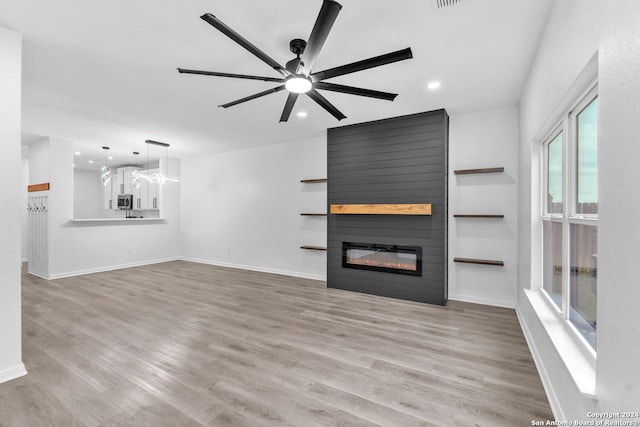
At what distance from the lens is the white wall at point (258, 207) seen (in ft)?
18.6

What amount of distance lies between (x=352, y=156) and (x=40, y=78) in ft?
13.0

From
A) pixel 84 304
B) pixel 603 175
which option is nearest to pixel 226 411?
pixel 603 175

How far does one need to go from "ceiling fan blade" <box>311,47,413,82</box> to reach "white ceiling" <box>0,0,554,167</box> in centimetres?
38

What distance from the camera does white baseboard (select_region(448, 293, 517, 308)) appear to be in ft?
12.8

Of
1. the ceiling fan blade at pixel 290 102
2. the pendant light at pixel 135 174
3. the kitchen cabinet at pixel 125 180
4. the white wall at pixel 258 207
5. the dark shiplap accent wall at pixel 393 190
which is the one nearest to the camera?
the ceiling fan blade at pixel 290 102

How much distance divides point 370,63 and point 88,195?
10920 mm

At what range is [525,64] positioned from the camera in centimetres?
278

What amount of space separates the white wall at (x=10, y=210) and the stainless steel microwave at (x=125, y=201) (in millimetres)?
6286

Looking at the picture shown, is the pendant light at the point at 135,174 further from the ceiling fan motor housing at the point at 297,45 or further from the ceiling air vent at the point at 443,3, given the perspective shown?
the ceiling air vent at the point at 443,3

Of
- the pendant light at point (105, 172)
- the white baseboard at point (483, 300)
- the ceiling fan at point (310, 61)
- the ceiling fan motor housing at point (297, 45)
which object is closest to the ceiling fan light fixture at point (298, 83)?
the ceiling fan at point (310, 61)

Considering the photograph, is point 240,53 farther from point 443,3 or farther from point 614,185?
point 614,185

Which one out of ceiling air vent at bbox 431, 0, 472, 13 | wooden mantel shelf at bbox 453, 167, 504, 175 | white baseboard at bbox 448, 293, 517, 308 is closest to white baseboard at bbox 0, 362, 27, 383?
ceiling air vent at bbox 431, 0, 472, 13

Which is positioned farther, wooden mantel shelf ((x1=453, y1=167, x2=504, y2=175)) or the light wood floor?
wooden mantel shelf ((x1=453, y1=167, x2=504, y2=175))

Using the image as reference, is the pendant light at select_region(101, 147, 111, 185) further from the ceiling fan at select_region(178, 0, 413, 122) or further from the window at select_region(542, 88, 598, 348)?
the window at select_region(542, 88, 598, 348)
